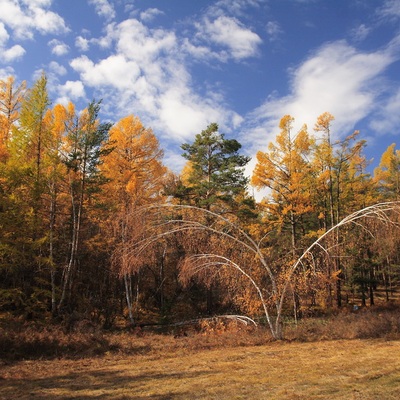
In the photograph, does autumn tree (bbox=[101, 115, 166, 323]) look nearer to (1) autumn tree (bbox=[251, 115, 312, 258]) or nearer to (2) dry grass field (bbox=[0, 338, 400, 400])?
(1) autumn tree (bbox=[251, 115, 312, 258])

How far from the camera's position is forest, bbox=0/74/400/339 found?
1294 cm

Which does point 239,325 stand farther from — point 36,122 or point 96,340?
point 36,122

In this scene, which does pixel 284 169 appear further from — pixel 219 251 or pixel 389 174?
pixel 389 174

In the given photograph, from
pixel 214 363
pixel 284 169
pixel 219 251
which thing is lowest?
pixel 214 363

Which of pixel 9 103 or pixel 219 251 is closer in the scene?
pixel 219 251

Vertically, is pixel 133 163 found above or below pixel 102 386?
above

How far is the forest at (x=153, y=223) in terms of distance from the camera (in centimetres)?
1294

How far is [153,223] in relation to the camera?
12.0 metres

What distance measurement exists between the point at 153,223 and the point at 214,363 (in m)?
4.99

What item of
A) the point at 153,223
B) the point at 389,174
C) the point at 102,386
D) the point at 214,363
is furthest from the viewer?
the point at 389,174

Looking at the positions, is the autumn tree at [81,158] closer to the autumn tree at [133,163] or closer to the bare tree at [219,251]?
the autumn tree at [133,163]

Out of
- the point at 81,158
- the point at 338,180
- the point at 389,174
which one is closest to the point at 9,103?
the point at 81,158

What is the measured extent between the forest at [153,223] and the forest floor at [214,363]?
1.47 metres

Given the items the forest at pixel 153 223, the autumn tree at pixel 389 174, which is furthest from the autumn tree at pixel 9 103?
the autumn tree at pixel 389 174
